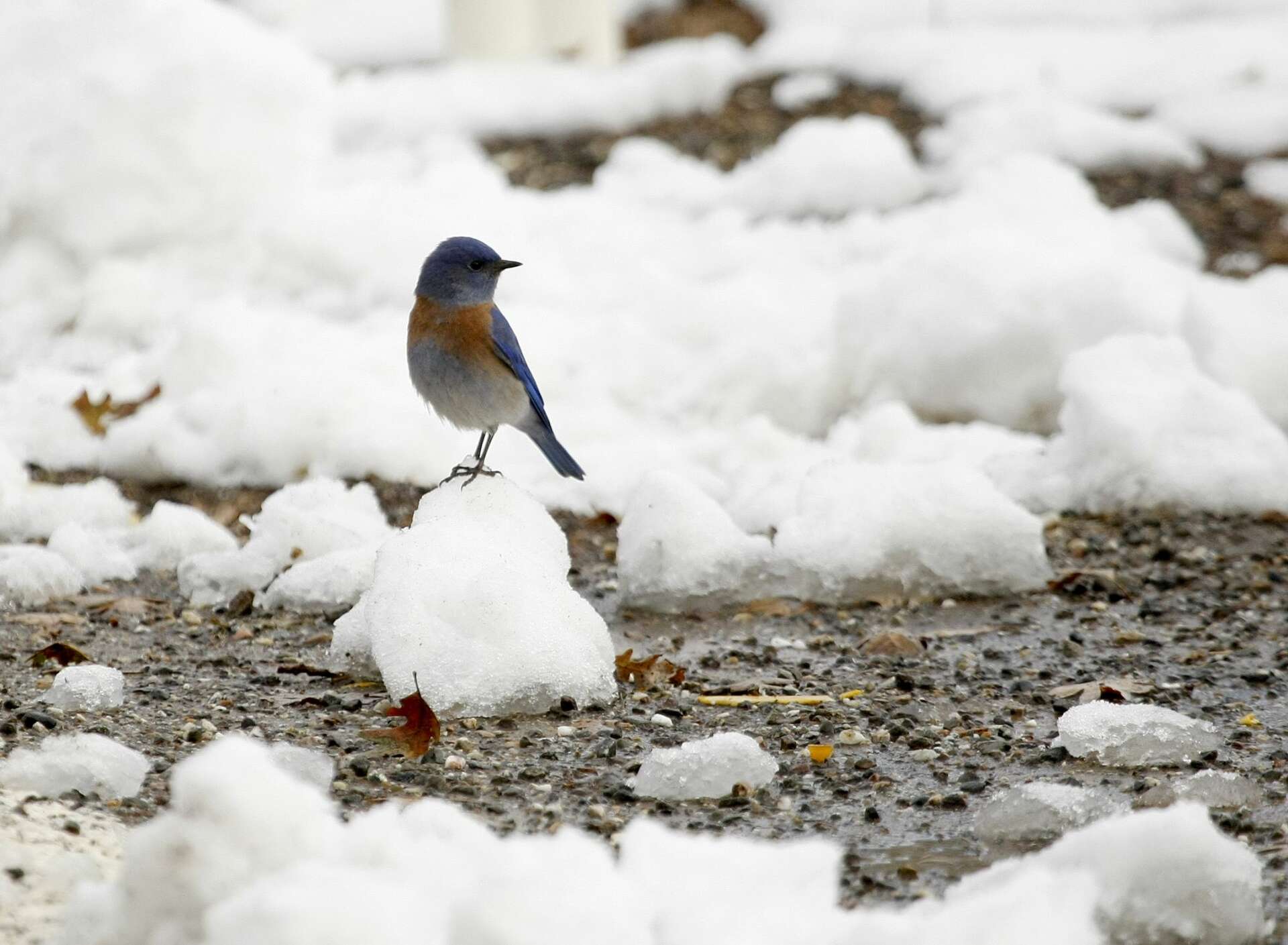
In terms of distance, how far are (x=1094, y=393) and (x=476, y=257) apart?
2.46 metres

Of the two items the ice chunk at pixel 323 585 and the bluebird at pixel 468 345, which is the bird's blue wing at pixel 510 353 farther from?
the ice chunk at pixel 323 585

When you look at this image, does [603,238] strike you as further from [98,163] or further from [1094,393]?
[1094,393]

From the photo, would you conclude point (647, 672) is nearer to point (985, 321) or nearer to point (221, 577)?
point (221, 577)

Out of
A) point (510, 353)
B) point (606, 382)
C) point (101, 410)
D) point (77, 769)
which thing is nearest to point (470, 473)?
point (510, 353)

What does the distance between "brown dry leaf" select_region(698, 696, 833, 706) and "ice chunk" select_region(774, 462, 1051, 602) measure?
0.88 metres

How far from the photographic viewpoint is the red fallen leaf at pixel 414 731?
3379 millimetres

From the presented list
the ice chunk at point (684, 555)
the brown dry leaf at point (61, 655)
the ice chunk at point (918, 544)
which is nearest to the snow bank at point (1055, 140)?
the ice chunk at point (918, 544)

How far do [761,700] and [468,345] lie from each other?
1.20 metres

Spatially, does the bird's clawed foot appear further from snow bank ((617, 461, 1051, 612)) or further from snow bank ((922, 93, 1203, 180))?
snow bank ((922, 93, 1203, 180))

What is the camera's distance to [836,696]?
3.90m

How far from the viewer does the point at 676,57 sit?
11734mm

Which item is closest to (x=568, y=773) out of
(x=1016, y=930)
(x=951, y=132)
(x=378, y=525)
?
(x=1016, y=930)

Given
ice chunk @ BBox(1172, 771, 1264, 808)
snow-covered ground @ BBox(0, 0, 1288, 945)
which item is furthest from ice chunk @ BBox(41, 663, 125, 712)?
ice chunk @ BBox(1172, 771, 1264, 808)

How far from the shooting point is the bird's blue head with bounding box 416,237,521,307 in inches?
166
